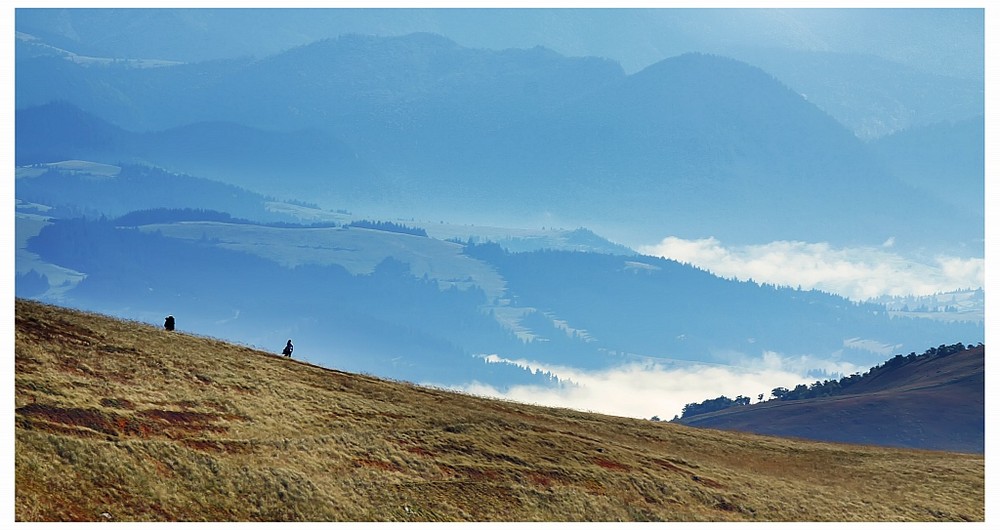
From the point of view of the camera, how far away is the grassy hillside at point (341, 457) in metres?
50.8

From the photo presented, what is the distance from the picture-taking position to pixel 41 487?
Answer: 46.6 metres

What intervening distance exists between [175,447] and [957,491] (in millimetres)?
52911

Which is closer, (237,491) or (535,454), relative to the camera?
(237,491)

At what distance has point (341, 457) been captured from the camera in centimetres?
6006

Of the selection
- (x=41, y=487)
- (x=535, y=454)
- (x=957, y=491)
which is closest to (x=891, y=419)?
(x=957, y=491)

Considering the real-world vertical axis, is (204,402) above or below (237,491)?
above

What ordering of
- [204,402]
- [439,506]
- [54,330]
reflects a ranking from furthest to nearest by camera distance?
[54,330] < [204,402] < [439,506]

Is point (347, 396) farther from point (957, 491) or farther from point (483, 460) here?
point (957, 491)

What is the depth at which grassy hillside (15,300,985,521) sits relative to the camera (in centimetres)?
5075

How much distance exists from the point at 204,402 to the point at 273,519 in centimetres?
1348

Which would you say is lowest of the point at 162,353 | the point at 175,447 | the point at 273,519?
the point at 273,519

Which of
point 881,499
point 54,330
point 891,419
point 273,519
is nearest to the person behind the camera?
point 273,519

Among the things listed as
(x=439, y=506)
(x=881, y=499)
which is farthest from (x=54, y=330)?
(x=881, y=499)

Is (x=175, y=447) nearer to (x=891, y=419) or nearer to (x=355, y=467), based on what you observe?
(x=355, y=467)
